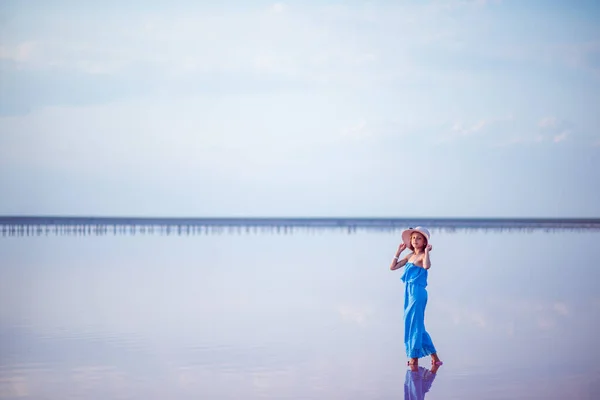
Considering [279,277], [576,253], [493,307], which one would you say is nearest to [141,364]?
[493,307]

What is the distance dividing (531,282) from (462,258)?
8797 mm

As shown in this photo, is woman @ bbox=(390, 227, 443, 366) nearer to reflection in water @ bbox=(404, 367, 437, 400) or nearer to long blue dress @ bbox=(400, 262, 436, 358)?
long blue dress @ bbox=(400, 262, 436, 358)

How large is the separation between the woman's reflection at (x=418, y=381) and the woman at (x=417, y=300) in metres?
0.15

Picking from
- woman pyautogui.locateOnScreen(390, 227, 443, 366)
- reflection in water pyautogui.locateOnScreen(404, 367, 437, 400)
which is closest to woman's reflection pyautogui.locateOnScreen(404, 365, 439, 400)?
reflection in water pyautogui.locateOnScreen(404, 367, 437, 400)

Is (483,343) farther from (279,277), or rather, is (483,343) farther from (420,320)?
(279,277)

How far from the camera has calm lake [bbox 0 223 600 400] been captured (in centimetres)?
888

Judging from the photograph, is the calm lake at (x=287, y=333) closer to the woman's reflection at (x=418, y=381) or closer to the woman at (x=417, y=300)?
the woman's reflection at (x=418, y=381)

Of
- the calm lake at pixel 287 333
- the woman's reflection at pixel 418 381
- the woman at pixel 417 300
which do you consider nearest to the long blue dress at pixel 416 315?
the woman at pixel 417 300

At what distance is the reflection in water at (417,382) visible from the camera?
8.48 m

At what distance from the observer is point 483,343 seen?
11.5 meters

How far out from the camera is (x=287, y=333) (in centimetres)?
1262

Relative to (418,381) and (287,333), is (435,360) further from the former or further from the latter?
(287,333)

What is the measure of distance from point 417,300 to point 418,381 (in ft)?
3.47

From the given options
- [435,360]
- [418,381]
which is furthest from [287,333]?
[418,381]
